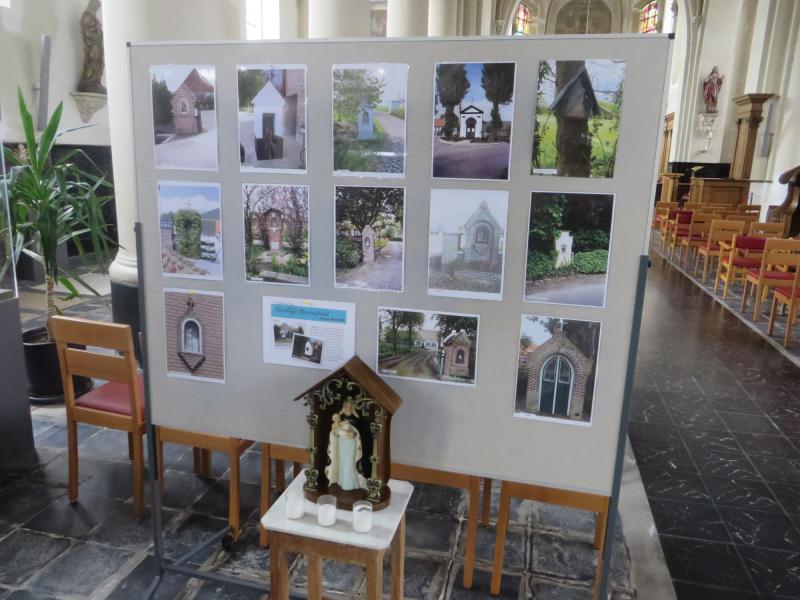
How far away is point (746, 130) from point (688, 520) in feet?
40.9

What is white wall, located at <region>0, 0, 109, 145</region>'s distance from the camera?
19.8 feet

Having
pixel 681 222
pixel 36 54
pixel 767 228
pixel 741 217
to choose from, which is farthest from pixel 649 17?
pixel 36 54

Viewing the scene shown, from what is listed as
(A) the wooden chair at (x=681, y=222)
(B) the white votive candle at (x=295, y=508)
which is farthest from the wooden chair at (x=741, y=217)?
(B) the white votive candle at (x=295, y=508)

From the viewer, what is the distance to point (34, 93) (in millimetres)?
6391

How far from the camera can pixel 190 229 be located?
1794 mm

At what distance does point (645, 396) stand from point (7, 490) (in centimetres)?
365

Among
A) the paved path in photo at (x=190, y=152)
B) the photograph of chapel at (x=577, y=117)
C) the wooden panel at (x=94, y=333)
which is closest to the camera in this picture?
the photograph of chapel at (x=577, y=117)

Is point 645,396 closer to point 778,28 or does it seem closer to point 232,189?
point 232,189

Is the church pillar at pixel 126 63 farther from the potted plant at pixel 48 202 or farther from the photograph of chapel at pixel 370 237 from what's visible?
the photograph of chapel at pixel 370 237

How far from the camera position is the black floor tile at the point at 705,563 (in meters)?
2.31

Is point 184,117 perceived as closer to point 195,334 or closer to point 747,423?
point 195,334

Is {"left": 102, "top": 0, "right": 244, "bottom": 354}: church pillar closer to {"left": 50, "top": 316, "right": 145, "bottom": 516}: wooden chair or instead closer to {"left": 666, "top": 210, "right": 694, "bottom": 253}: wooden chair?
{"left": 50, "top": 316, "right": 145, "bottom": 516}: wooden chair

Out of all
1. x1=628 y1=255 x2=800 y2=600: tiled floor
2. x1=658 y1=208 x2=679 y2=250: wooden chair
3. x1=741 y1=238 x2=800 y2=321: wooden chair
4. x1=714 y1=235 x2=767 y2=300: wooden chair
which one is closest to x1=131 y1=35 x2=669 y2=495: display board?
x1=628 y1=255 x2=800 y2=600: tiled floor

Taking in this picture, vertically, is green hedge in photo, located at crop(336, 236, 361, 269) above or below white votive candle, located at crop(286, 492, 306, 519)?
above
